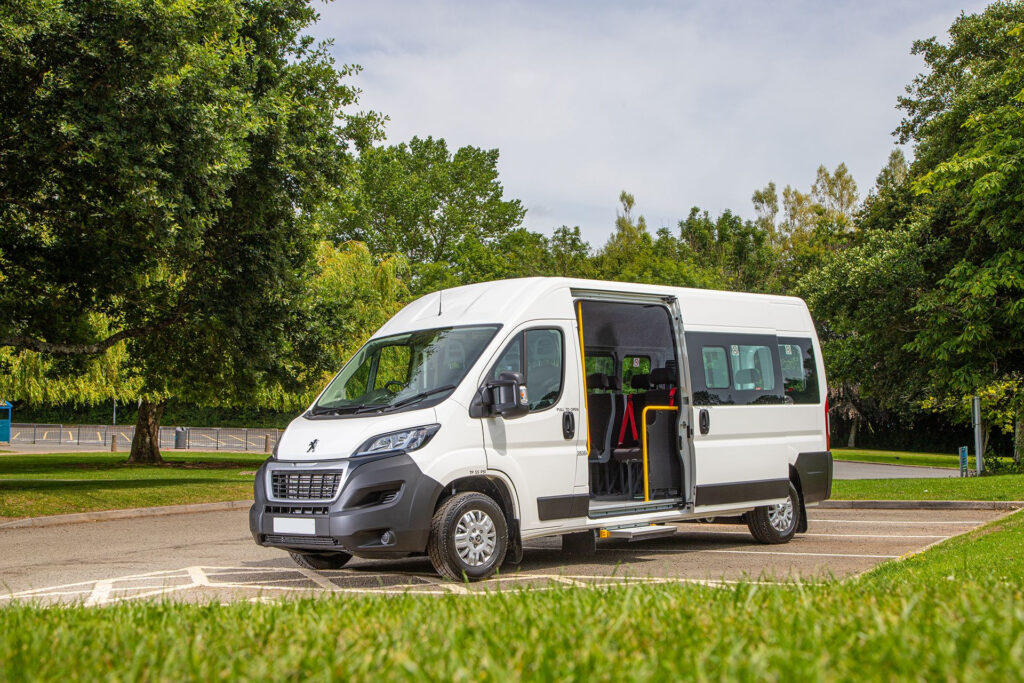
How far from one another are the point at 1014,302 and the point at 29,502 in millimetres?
23171

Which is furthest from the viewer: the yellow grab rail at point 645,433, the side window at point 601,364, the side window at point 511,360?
the side window at point 601,364

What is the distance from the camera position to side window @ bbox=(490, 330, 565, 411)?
9398mm

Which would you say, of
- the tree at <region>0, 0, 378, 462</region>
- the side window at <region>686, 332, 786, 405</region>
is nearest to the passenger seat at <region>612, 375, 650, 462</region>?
the side window at <region>686, 332, 786, 405</region>

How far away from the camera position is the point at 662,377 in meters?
11.3

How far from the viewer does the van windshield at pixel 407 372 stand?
905 cm

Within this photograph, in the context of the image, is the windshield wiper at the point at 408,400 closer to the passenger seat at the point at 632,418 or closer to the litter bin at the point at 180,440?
the passenger seat at the point at 632,418

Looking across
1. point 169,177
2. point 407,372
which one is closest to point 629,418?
point 407,372

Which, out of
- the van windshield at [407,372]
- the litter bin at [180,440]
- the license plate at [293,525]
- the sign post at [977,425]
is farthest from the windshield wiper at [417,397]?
the litter bin at [180,440]

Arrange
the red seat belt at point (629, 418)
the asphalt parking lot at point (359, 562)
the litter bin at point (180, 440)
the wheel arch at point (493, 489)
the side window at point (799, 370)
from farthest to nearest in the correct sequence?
the litter bin at point (180, 440), the side window at point (799, 370), the red seat belt at point (629, 418), the wheel arch at point (493, 489), the asphalt parking lot at point (359, 562)

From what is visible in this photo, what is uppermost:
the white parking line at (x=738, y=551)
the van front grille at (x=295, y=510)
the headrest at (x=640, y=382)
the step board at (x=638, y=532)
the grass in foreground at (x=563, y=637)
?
the headrest at (x=640, y=382)

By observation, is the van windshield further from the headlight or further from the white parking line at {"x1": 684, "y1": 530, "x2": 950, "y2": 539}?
the white parking line at {"x1": 684, "y1": 530, "x2": 950, "y2": 539}

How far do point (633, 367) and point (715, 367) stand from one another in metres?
1.05

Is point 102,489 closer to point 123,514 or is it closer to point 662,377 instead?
point 123,514

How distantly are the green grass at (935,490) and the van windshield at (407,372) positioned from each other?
34.5 feet
